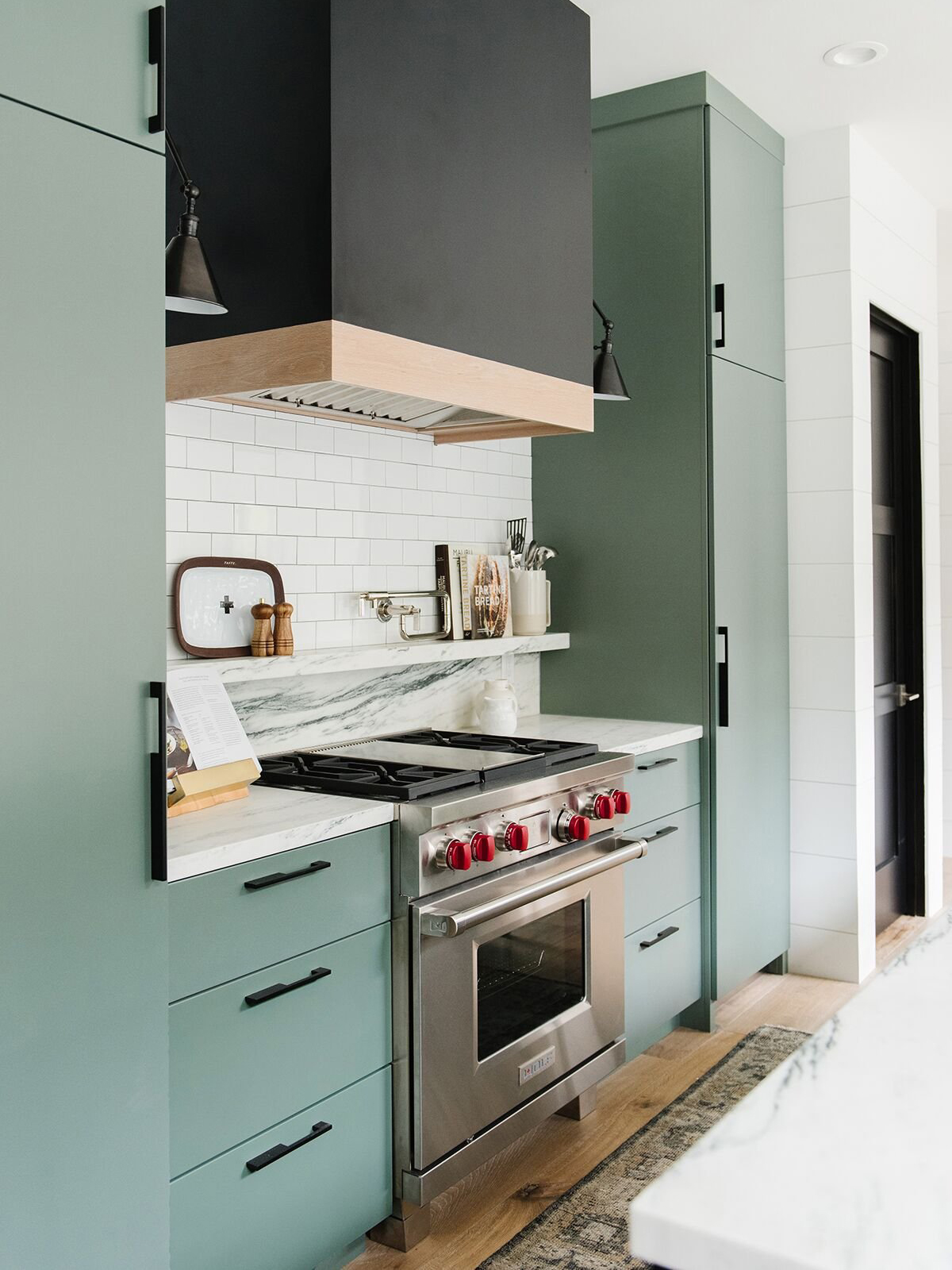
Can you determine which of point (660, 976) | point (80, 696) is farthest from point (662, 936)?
point (80, 696)

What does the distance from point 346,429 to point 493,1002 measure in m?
1.52

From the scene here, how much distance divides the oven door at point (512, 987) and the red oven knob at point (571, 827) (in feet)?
0.22

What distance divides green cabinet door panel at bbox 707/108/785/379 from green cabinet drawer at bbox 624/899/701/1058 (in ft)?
5.72

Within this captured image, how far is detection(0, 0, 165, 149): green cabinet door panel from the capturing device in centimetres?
153

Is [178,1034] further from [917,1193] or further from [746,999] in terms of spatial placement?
[746,999]

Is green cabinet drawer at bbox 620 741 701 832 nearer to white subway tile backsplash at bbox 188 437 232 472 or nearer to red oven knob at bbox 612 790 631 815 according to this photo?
red oven knob at bbox 612 790 631 815

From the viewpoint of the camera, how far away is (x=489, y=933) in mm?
2426

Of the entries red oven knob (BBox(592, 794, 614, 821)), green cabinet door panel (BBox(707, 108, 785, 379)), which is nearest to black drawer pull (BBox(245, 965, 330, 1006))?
red oven knob (BBox(592, 794, 614, 821))

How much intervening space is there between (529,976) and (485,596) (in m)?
1.26

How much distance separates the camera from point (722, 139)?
349 cm

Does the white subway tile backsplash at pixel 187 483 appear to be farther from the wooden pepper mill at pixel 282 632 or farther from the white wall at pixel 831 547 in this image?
the white wall at pixel 831 547

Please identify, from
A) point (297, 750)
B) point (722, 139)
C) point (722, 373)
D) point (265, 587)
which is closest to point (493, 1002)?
point (297, 750)

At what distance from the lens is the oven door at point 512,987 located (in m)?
2.28

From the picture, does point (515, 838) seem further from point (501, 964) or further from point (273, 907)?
point (273, 907)
